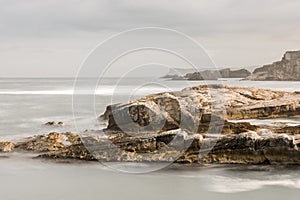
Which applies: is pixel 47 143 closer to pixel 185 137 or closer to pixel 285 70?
pixel 185 137

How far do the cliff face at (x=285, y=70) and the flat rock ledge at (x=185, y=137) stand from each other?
215 ft

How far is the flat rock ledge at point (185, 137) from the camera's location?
936cm

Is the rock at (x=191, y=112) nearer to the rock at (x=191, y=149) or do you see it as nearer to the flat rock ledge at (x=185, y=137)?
the flat rock ledge at (x=185, y=137)

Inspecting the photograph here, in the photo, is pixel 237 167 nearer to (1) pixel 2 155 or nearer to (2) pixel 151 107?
(2) pixel 151 107

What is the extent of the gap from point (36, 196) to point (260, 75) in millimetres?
83541

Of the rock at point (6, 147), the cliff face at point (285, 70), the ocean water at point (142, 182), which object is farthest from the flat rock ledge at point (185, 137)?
the cliff face at point (285, 70)

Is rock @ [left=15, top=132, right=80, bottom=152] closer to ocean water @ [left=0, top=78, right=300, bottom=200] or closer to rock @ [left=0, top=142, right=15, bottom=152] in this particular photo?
rock @ [left=0, top=142, right=15, bottom=152]

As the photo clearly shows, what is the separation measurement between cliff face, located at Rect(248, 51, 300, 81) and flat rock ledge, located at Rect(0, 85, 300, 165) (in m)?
65.6

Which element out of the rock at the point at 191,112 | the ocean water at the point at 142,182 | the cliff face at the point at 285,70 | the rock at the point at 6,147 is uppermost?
the cliff face at the point at 285,70

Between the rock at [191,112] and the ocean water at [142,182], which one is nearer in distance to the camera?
the ocean water at [142,182]

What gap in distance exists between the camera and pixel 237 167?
9.09 meters

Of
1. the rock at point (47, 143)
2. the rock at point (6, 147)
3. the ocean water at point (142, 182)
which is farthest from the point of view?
the rock at point (47, 143)

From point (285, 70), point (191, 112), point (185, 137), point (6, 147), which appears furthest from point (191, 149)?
point (285, 70)

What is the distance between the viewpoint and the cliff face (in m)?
78.0
